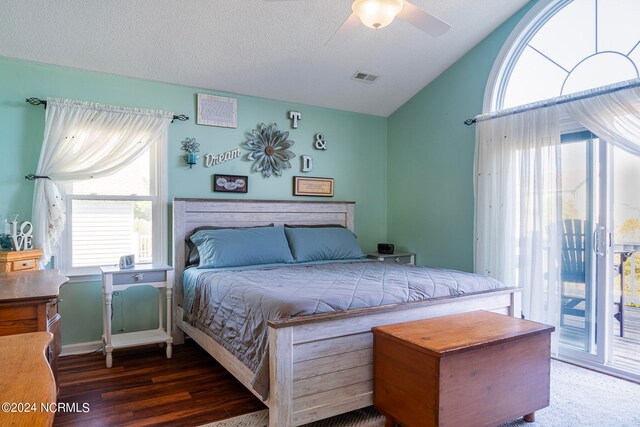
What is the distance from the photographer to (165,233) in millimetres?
3787

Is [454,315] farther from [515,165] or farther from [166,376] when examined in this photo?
[166,376]

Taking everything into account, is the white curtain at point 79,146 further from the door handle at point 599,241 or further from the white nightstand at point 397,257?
the door handle at point 599,241

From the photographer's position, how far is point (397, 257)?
14.9 ft

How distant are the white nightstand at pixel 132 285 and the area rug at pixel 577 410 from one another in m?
1.30

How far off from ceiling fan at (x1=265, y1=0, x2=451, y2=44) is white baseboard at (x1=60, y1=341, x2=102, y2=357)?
3.10 meters

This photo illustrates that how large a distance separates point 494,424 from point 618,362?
5.42 feet

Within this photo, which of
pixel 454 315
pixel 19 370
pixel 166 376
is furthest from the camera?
pixel 166 376

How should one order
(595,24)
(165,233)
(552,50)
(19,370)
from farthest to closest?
1. (165,233)
2. (552,50)
3. (595,24)
4. (19,370)

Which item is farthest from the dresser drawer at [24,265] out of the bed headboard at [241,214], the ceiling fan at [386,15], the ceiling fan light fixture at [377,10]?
the ceiling fan light fixture at [377,10]

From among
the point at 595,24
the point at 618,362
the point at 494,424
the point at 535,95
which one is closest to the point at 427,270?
the point at 494,424

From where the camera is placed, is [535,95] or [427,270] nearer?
[427,270]

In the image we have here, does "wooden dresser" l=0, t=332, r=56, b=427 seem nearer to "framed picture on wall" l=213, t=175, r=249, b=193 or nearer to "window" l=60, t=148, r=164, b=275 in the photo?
"window" l=60, t=148, r=164, b=275

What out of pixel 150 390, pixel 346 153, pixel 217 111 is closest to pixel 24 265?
pixel 150 390

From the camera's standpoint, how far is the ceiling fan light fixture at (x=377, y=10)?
205 cm
